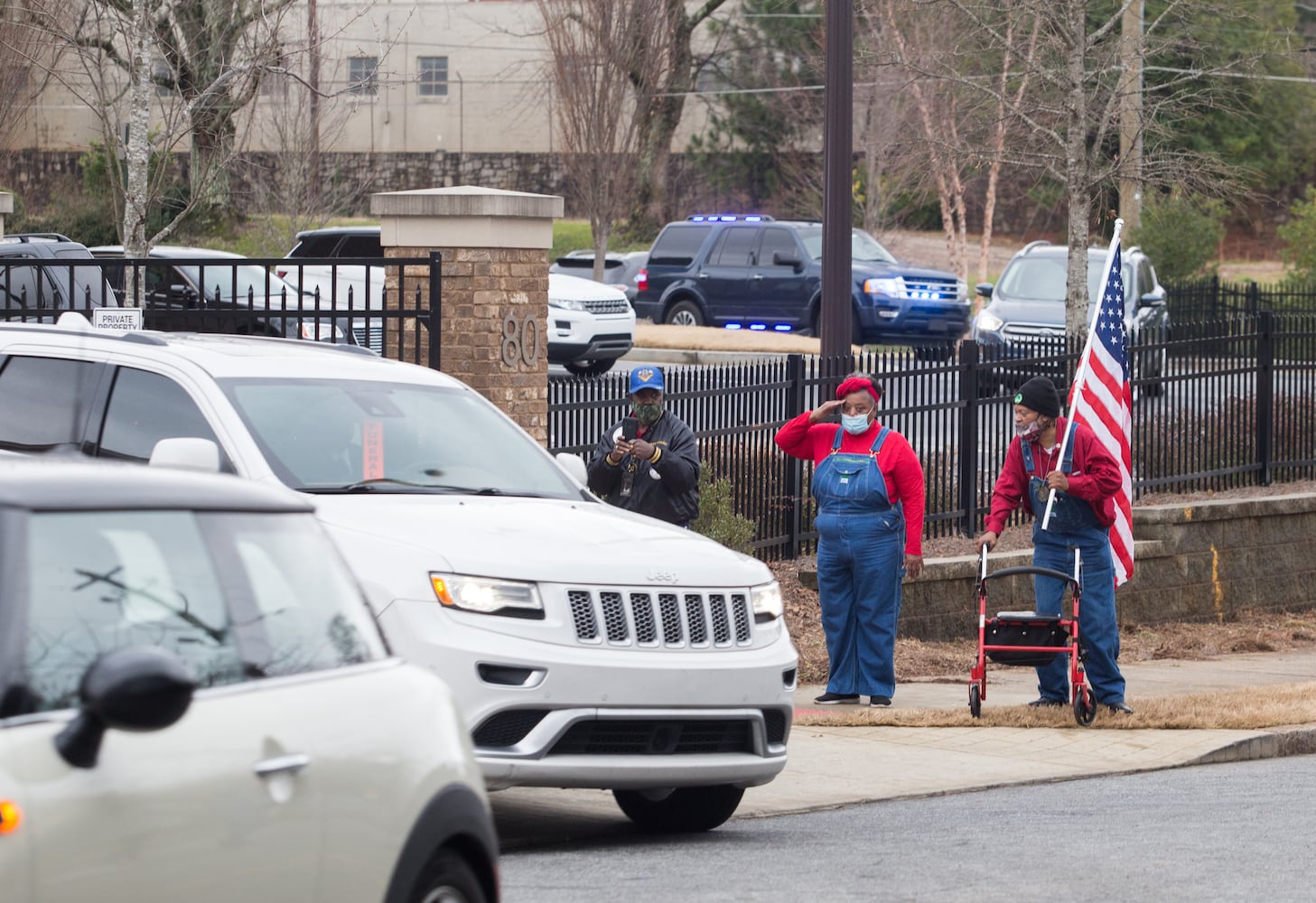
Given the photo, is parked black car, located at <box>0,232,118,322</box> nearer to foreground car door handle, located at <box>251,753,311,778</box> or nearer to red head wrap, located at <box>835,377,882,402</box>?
red head wrap, located at <box>835,377,882,402</box>

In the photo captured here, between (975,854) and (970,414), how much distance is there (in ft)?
28.1

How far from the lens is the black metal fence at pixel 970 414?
14.4m

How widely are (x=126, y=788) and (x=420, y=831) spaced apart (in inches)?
37.0

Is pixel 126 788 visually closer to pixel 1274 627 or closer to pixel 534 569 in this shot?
pixel 534 569

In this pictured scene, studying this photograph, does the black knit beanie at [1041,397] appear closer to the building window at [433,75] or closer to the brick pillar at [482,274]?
the brick pillar at [482,274]

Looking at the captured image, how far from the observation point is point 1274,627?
17031 mm

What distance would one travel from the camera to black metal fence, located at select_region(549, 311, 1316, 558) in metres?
14.4

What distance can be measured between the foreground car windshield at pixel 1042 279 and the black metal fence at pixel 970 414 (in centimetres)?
581

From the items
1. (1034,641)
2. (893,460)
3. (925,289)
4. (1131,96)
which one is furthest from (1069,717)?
A: (925,289)

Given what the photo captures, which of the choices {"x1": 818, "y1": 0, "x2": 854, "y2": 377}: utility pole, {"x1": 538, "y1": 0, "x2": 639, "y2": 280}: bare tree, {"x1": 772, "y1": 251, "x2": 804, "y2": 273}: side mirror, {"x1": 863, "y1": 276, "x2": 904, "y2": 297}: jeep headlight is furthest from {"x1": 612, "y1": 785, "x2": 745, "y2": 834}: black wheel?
{"x1": 538, "y1": 0, "x2": 639, "y2": 280}: bare tree

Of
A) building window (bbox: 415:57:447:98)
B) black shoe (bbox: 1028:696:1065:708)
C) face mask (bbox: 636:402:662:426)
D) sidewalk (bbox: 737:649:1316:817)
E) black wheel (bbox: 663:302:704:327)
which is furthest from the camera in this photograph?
building window (bbox: 415:57:447:98)

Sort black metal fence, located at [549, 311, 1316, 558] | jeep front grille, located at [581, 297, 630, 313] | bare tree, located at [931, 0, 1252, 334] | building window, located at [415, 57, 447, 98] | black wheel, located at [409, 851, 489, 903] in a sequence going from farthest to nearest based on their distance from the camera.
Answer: building window, located at [415, 57, 447, 98], jeep front grille, located at [581, 297, 630, 313], bare tree, located at [931, 0, 1252, 334], black metal fence, located at [549, 311, 1316, 558], black wheel, located at [409, 851, 489, 903]

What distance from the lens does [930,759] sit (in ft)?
33.2

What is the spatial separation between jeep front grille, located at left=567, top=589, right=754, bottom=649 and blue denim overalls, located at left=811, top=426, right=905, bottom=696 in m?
3.60
